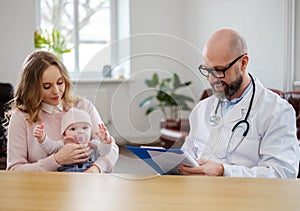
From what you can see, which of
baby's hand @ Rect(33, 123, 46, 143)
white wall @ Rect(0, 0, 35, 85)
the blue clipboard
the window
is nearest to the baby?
baby's hand @ Rect(33, 123, 46, 143)

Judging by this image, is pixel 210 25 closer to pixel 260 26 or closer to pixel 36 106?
pixel 260 26

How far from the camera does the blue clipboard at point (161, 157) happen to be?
4.28 ft

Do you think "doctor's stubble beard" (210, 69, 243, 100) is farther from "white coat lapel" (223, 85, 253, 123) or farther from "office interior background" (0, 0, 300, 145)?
"office interior background" (0, 0, 300, 145)

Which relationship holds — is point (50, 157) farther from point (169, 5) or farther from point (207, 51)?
point (169, 5)

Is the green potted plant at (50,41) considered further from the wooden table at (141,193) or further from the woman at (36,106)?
the wooden table at (141,193)

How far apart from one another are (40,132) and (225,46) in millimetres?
757

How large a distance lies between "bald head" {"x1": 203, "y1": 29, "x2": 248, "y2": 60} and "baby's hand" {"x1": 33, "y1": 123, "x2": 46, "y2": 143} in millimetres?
676

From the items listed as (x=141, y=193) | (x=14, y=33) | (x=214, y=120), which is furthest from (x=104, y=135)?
(x=14, y=33)

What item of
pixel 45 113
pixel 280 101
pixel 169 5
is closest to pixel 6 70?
pixel 169 5

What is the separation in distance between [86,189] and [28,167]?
0.74 metres

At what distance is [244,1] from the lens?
17.2 ft

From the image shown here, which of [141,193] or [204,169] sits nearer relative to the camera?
Answer: [141,193]

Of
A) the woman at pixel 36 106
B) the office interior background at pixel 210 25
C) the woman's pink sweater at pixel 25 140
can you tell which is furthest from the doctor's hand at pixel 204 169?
the office interior background at pixel 210 25

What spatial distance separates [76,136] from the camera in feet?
5.83
